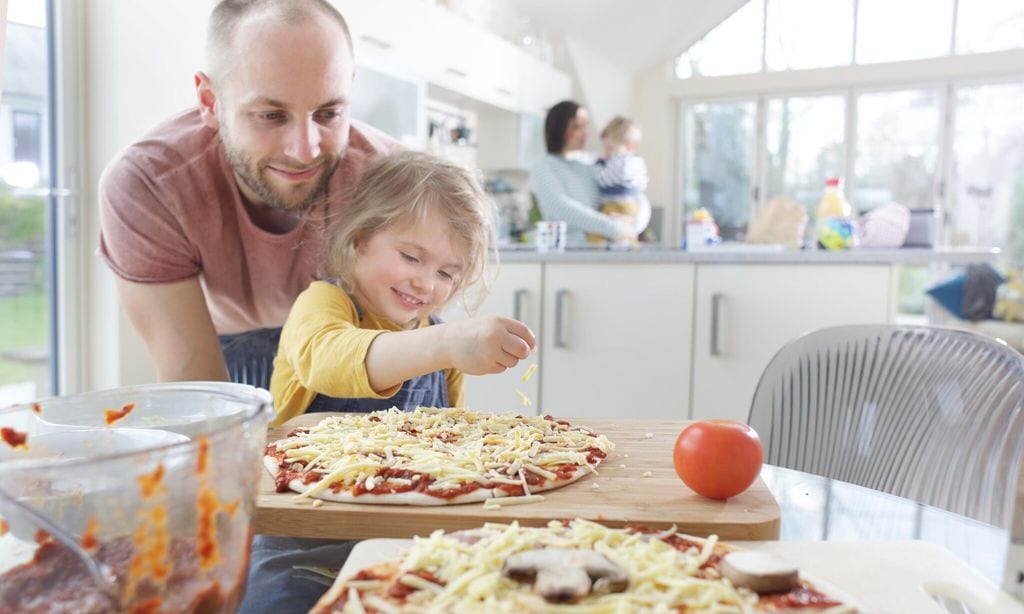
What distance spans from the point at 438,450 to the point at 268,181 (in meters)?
0.75

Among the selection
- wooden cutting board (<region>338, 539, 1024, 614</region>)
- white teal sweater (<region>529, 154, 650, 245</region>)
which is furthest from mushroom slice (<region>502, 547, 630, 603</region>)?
white teal sweater (<region>529, 154, 650, 245</region>)

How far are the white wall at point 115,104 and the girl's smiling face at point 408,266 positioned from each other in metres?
1.95

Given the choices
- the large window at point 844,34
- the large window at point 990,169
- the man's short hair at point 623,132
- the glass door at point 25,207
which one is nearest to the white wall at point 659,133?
the large window at point 844,34

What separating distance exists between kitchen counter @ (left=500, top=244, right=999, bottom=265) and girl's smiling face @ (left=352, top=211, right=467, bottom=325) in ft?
5.45

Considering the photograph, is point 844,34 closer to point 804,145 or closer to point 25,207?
point 804,145

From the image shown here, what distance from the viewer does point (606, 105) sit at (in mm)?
7273

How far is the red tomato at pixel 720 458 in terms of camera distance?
0.85 metres

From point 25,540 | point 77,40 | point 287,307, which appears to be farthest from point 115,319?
point 25,540

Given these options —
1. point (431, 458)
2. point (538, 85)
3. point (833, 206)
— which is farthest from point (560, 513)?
point (538, 85)

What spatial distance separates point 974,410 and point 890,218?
2.03 meters

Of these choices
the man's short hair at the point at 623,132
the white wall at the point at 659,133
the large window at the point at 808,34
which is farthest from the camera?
the white wall at the point at 659,133

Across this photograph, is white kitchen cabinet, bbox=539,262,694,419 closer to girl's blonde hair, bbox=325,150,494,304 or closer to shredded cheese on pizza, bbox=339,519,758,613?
girl's blonde hair, bbox=325,150,494,304

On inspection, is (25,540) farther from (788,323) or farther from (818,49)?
(818,49)

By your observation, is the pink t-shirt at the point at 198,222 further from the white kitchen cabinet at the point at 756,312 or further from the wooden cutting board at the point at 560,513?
the white kitchen cabinet at the point at 756,312
